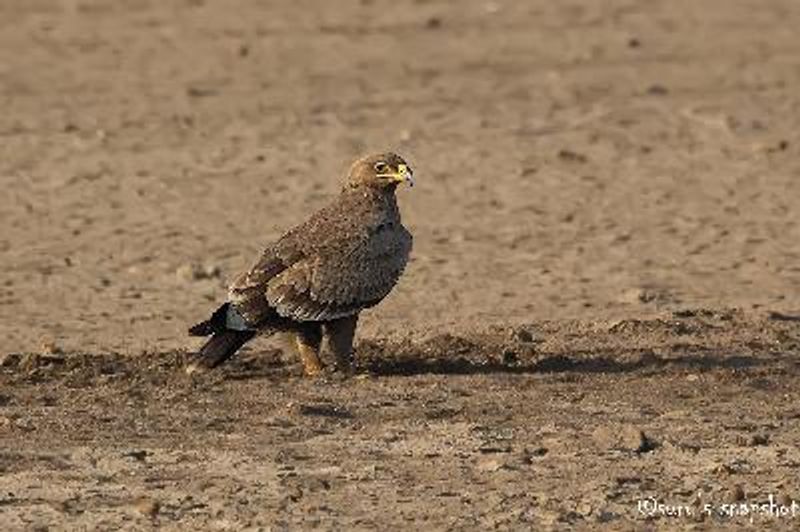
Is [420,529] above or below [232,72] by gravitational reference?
below

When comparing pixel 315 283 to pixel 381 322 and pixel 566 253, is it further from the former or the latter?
pixel 566 253

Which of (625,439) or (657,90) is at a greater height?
(657,90)

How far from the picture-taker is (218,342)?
1131cm

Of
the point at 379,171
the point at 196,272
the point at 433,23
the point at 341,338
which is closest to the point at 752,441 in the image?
the point at 341,338

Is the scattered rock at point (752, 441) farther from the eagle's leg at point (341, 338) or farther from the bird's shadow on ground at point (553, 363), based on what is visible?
the eagle's leg at point (341, 338)

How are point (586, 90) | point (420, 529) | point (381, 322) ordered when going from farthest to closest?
point (586, 90) → point (381, 322) → point (420, 529)

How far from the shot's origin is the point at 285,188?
56.3 ft

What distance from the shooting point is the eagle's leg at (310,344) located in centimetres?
1148

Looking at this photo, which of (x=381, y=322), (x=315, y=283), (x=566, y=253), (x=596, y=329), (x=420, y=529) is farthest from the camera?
(x=566, y=253)

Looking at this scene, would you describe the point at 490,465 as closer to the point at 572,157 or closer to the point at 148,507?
the point at 148,507

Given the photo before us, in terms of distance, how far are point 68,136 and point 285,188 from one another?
208 centimetres

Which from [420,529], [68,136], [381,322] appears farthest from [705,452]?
[68,136]

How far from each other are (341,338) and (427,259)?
3840 mm

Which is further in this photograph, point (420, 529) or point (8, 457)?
point (8, 457)
